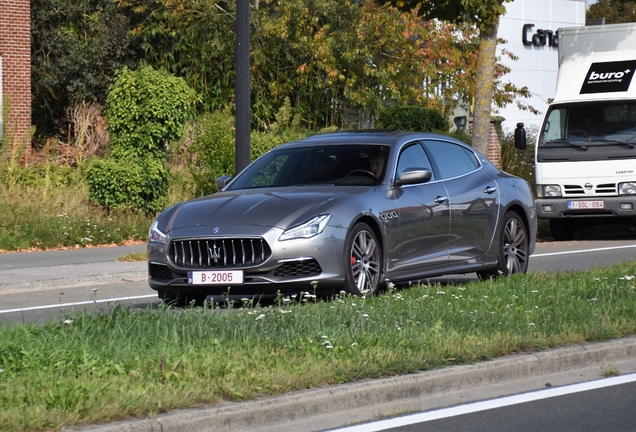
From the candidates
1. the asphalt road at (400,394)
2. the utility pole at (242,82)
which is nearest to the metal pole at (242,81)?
the utility pole at (242,82)

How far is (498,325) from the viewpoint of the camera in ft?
27.9

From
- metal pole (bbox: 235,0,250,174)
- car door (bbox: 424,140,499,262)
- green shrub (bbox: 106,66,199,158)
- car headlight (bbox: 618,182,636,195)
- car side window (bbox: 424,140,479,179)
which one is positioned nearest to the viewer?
car door (bbox: 424,140,499,262)

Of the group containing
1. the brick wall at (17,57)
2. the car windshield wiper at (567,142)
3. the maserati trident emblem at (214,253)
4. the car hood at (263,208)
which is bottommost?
the maserati trident emblem at (214,253)

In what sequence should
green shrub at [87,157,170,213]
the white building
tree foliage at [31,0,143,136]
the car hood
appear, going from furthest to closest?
1. the white building
2. tree foliage at [31,0,143,136]
3. green shrub at [87,157,170,213]
4. the car hood

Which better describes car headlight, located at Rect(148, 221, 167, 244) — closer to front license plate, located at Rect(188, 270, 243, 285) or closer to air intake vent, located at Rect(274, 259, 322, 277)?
front license plate, located at Rect(188, 270, 243, 285)

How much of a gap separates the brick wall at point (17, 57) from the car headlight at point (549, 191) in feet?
39.0

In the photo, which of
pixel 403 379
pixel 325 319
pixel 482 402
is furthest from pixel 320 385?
pixel 325 319

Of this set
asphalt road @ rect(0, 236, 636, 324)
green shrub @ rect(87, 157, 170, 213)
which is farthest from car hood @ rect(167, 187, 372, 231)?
green shrub @ rect(87, 157, 170, 213)

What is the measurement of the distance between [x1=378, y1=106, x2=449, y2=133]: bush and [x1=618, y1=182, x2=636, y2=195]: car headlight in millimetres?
7636

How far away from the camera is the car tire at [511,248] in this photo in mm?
12656

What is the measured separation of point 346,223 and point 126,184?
38.8ft

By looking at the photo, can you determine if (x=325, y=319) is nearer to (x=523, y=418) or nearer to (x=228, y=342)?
(x=228, y=342)

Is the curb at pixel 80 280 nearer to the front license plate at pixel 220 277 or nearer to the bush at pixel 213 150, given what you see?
the front license plate at pixel 220 277

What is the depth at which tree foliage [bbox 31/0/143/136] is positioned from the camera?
31.9 metres
